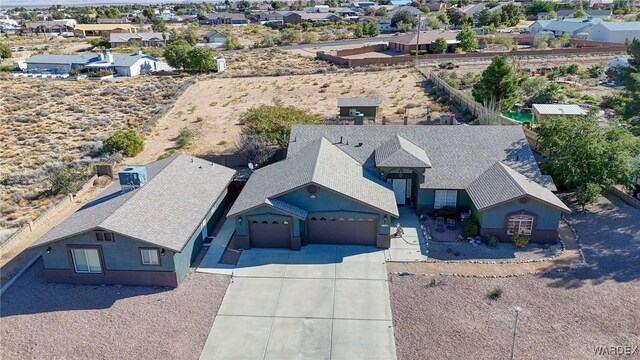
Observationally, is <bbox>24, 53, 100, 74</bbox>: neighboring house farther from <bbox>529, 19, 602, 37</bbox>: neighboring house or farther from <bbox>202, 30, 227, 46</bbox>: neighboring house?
<bbox>529, 19, 602, 37</bbox>: neighboring house

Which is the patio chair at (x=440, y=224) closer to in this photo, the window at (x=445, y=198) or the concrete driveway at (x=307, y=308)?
the window at (x=445, y=198)

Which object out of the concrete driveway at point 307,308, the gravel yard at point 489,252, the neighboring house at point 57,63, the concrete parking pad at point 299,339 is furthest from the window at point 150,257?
the neighboring house at point 57,63

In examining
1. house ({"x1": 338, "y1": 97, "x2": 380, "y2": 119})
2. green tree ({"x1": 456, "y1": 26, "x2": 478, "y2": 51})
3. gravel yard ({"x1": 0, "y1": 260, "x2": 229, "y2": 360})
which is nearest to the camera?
gravel yard ({"x1": 0, "y1": 260, "x2": 229, "y2": 360})

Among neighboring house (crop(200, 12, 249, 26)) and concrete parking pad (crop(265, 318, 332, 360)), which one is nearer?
concrete parking pad (crop(265, 318, 332, 360))

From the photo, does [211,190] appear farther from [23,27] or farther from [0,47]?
[23,27]

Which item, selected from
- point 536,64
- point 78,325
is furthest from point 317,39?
point 78,325

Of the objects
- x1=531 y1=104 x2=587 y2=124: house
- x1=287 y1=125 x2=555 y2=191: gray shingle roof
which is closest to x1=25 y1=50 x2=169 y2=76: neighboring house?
x1=287 y1=125 x2=555 y2=191: gray shingle roof
